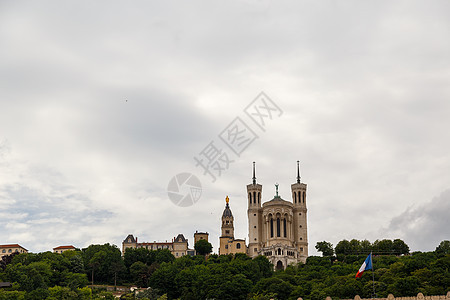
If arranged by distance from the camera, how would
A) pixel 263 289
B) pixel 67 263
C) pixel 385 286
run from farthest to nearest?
pixel 67 263 → pixel 263 289 → pixel 385 286

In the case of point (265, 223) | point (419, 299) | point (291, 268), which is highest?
point (265, 223)

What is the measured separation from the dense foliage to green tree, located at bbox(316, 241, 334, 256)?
7.99 feet

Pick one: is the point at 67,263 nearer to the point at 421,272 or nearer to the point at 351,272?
the point at 351,272

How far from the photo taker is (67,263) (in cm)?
10950

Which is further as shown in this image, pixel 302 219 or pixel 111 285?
pixel 302 219

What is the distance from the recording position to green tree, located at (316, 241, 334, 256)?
132 m

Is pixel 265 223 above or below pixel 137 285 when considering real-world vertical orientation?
above

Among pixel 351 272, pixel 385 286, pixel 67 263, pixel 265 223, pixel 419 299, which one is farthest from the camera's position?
pixel 265 223

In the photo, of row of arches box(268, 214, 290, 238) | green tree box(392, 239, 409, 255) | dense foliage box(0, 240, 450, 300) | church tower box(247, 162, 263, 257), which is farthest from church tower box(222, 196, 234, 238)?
green tree box(392, 239, 409, 255)

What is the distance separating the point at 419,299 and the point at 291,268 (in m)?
45.2

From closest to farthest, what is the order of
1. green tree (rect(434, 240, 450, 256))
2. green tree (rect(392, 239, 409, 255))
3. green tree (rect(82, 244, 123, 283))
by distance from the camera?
green tree (rect(434, 240, 450, 256)), green tree (rect(82, 244, 123, 283)), green tree (rect(392, 239, 409, 255))

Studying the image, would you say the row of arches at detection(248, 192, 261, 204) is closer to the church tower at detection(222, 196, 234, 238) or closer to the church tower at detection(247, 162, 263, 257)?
the church tower at detection(247, 162, 263, 257)

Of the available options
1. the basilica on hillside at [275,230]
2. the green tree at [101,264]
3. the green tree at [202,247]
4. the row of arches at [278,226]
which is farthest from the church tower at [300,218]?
the green tree at [101,264]

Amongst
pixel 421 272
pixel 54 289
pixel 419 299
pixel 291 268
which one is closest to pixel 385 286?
pixel 421 272
